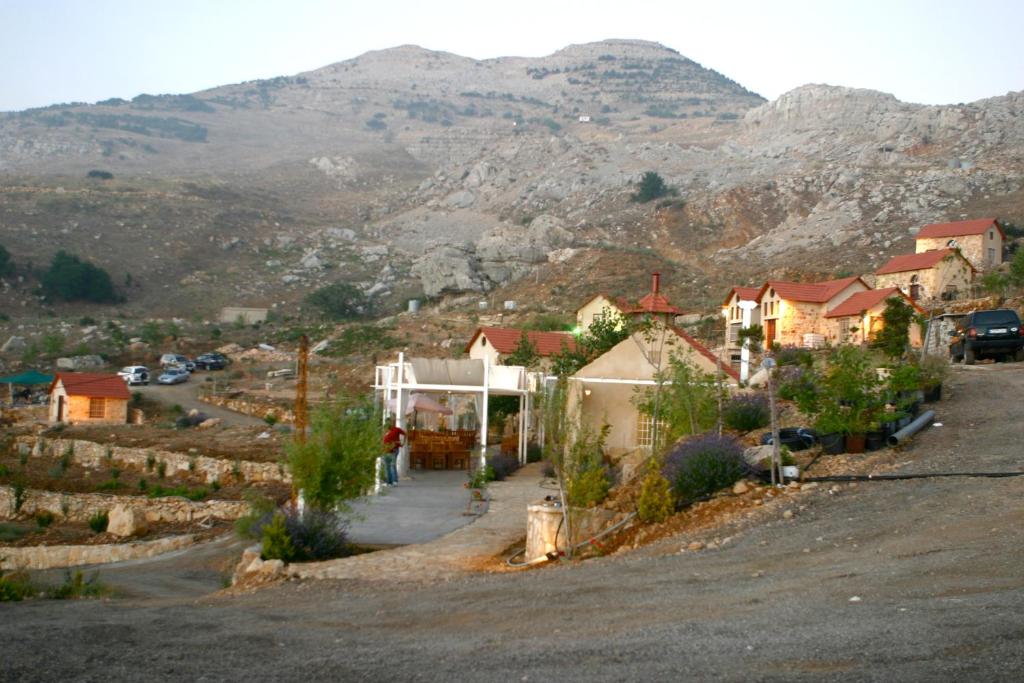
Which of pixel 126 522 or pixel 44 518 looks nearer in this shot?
pixel 126 522

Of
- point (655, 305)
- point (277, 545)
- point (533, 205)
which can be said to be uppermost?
point (533, 205)

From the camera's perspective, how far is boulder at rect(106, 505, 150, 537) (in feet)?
90.4

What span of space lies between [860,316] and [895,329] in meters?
7.68

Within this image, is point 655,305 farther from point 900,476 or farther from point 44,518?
point 44,518

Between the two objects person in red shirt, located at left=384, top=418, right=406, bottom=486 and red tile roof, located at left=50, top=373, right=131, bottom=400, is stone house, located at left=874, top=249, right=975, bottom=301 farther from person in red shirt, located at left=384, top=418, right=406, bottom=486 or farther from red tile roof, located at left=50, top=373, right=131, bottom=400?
red tile roof, located at left=50, top=373, right=131, bottom=400

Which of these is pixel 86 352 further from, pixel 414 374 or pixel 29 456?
pixel 414 374

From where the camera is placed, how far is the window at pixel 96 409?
148ft

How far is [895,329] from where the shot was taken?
33219mm

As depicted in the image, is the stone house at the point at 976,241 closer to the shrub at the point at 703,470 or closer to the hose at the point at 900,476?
the hose at the point at 900,476

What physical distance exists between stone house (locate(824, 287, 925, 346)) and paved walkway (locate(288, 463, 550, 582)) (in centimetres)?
2254

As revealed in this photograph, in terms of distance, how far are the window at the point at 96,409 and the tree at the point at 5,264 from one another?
120ft

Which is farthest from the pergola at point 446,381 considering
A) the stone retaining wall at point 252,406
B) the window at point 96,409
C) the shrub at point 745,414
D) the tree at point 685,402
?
the window at point 96,409

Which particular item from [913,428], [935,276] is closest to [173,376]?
[935,276]

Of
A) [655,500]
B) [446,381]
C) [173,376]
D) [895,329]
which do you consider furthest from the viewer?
[173,376]
